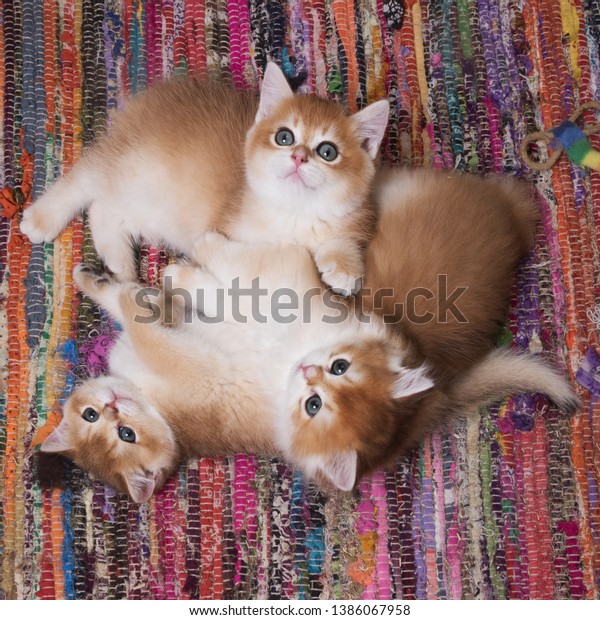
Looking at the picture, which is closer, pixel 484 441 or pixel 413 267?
pixel 413 267

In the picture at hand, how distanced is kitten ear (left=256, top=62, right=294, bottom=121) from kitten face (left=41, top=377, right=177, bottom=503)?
0.70 metres

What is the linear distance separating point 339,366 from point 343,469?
0.21m

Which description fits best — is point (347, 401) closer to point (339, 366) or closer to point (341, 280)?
point (339, 366)

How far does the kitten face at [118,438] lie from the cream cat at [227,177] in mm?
346

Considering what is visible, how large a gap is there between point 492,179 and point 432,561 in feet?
3.14

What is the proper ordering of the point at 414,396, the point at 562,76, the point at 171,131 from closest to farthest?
the point at 414,396 < the point at 171,131 < the point at 562,76

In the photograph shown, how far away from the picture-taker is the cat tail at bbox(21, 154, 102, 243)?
172 cm

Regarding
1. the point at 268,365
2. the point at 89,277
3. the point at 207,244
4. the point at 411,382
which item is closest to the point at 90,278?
the point at 89,277

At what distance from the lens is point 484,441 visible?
171 centimetres

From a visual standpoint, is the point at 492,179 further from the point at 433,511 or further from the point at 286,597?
the point at 286,597

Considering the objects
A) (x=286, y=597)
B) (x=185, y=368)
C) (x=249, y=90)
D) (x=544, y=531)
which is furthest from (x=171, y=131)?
(x=544, y=531)

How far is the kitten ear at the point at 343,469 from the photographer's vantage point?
1.38 meters

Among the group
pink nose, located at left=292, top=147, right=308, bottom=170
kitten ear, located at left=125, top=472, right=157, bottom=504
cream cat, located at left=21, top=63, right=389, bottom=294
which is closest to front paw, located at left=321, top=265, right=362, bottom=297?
cream cat, located at left=21, top=63, right=389, bottom=294

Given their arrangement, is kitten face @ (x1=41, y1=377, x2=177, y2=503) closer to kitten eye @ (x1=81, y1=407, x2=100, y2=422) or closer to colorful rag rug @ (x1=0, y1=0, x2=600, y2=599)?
kitten eye @ (x1=81, y1=407, x2=100, y2=422)
